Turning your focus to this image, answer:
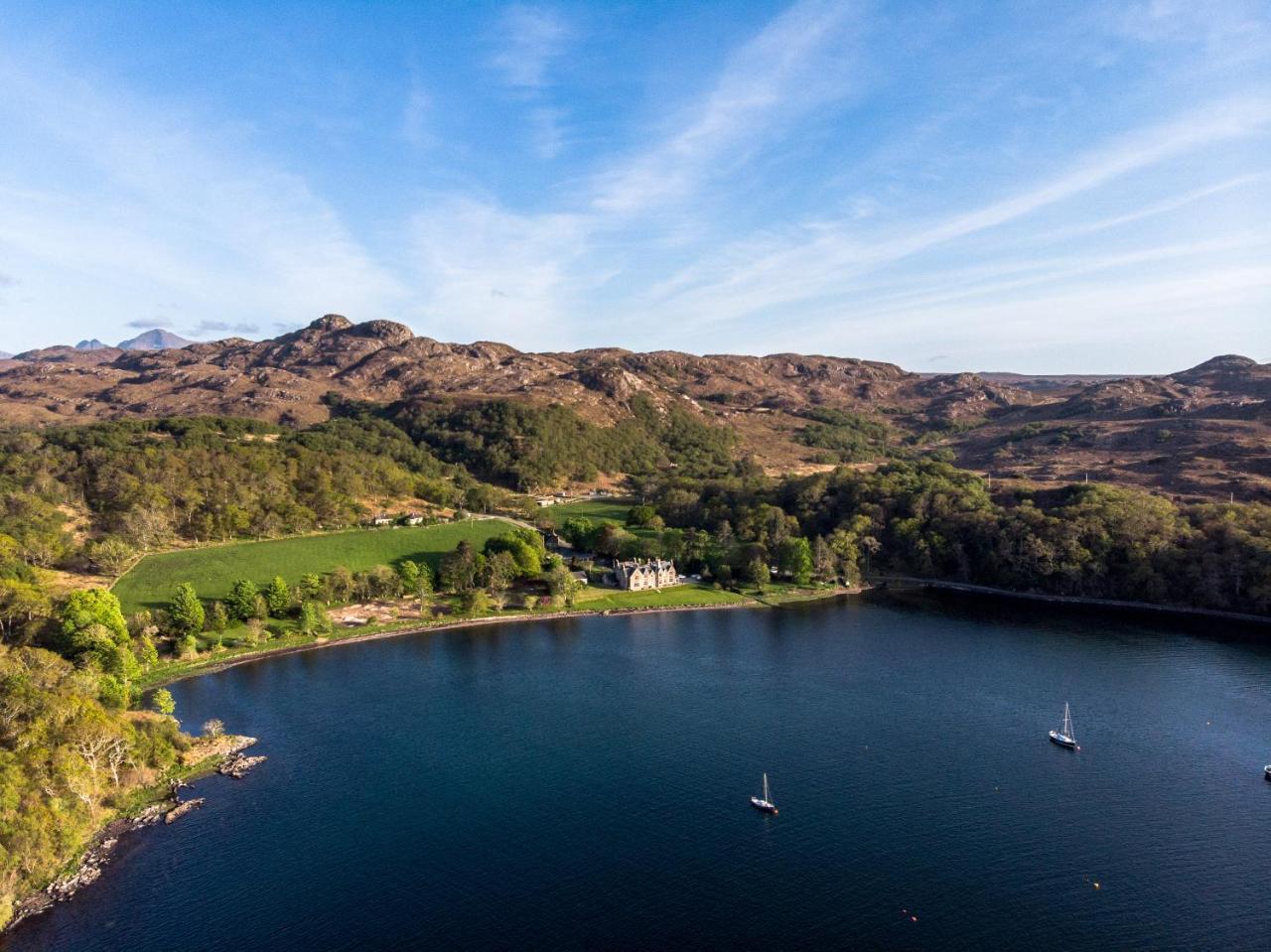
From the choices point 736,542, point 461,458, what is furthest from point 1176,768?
point 461,458

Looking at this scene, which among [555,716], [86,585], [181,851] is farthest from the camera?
[86,585]

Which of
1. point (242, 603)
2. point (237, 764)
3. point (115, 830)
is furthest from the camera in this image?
point (242, 603)

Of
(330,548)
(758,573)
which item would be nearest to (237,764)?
(330,548)

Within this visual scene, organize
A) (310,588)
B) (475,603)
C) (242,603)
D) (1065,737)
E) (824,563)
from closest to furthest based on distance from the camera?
(1065,737) < (242,603) < (310,588) < (475,603) < (824,563)

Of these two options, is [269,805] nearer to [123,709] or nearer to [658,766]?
[123,709]

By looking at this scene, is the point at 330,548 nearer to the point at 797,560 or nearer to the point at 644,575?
the point at 644,575

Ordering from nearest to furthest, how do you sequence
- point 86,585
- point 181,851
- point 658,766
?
point 181,851
point 658,766
point 86,585
